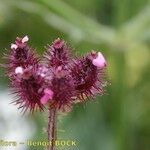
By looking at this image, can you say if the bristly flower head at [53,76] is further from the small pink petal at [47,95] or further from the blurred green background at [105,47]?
the blurred green background at [105,47]

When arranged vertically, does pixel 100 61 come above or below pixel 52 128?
above

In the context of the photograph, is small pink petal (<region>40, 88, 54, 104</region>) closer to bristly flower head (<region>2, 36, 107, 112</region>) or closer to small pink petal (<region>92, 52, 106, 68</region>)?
bristly flower head (<region>2, 36, 107, 112</region>)

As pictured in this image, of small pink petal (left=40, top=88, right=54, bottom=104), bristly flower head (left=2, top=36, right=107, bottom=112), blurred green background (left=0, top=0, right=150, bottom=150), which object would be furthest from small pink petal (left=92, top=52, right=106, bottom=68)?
blurred green background (left=0, top=0, right=150, bottom=150)

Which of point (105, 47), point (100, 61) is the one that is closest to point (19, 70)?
point (100, 61)

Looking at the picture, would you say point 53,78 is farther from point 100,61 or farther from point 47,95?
point 100,61

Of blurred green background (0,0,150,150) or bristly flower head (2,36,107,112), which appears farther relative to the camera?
blurred green background (0,0,150,150)

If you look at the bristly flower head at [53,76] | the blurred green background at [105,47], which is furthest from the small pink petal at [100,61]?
the blurred green background at [105,47]

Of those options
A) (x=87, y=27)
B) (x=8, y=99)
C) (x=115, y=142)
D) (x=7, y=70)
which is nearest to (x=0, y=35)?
(x=8, y=99)
